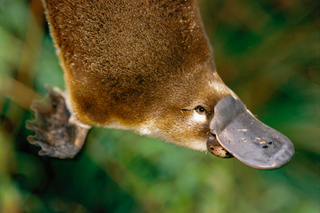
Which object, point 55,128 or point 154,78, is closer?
point 154,78

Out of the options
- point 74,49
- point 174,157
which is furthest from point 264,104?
point 74,49

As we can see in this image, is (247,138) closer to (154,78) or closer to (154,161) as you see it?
(154,78)

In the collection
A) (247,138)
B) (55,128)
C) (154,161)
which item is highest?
(247,138)

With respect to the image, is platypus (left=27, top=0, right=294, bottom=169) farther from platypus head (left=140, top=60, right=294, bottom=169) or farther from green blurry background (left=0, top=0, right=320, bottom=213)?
green blurry background (left=0, top=0, right=320, bottom=213)

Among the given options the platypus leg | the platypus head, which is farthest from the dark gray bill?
the platypus leg

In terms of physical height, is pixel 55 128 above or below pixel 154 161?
above

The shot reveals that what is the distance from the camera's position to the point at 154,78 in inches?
32.6

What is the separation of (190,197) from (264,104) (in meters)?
0.64

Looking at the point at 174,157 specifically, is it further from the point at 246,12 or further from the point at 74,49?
the point at 246,12

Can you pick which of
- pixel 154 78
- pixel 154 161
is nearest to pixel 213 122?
pixel 154 78

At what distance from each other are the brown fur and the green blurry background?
1.12 feet

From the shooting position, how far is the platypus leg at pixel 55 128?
123cm

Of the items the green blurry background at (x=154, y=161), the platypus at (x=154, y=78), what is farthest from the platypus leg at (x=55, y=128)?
the platypus at (x=154, y=78)

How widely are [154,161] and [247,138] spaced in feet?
1.79
